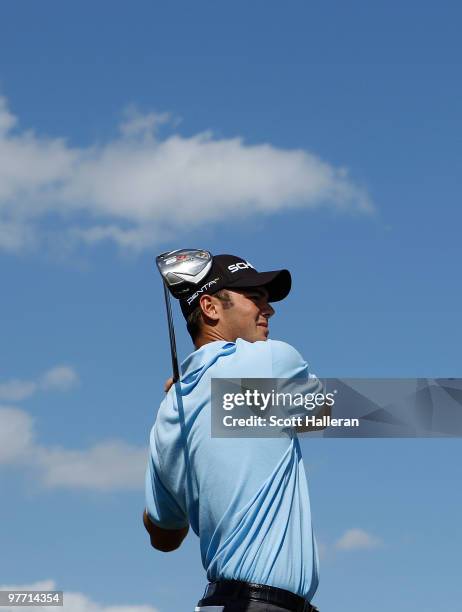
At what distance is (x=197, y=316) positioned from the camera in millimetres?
6996

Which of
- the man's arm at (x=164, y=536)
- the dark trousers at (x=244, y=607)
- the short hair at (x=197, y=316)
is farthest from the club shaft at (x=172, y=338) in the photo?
A: the dark trousers at (x=244, y=607)

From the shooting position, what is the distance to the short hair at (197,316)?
273 inches

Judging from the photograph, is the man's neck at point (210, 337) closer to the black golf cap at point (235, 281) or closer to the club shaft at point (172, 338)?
the black golf cap at point (235, 281)

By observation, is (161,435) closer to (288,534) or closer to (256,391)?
(256,391)

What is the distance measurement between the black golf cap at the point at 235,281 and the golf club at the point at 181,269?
0.04 meters

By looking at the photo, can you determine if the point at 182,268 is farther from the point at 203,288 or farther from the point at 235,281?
the point at 235,281

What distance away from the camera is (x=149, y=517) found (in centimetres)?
686

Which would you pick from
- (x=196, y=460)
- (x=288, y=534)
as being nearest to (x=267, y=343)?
(x=196, y=460)

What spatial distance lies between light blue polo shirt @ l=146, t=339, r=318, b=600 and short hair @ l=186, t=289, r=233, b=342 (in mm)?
256

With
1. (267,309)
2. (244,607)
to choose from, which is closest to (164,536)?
(244,607)

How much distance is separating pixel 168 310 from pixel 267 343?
0.72m

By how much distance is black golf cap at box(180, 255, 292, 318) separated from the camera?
274 inches

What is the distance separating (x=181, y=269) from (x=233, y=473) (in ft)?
5.40

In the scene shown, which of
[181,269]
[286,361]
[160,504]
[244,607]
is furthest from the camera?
[181,269]
